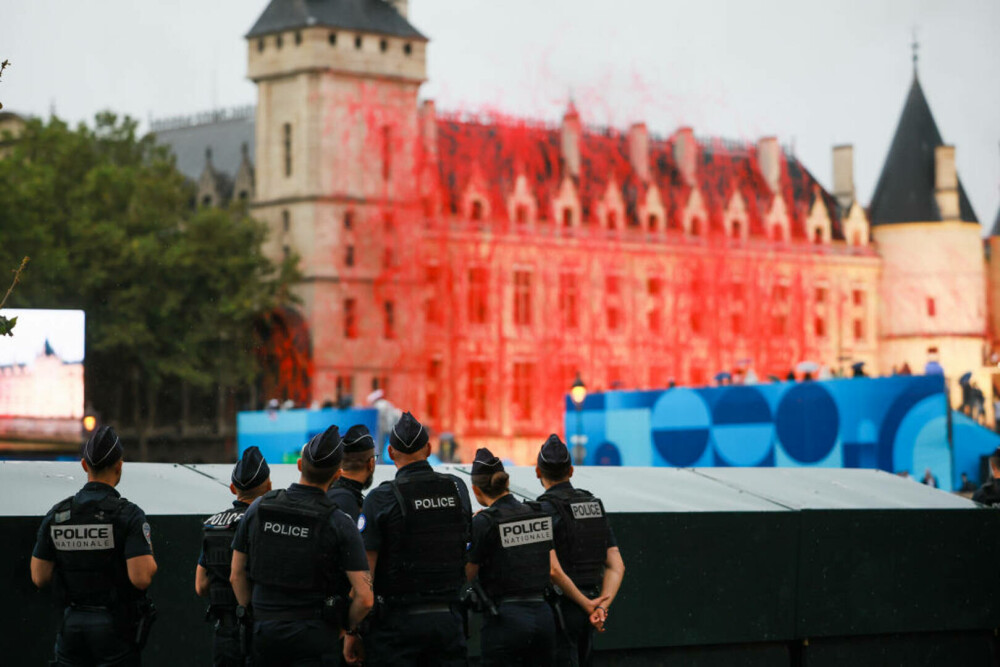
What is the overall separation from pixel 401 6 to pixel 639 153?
16.5 metres

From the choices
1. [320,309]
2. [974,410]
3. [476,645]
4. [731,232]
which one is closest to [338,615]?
[476,645]

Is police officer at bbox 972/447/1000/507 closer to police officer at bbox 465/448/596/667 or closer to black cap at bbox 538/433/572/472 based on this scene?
black cap at bbox 538/433/572/472

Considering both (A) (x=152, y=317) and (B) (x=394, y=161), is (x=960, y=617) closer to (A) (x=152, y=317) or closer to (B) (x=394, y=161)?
(A) (x=152, y=317)

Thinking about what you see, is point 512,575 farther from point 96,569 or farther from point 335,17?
point 335,17

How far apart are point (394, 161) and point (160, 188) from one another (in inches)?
489

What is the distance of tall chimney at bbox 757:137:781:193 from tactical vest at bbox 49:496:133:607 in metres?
84.7

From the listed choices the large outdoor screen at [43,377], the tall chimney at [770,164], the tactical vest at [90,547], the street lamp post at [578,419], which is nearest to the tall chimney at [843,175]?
the tall chimney at [770,164]

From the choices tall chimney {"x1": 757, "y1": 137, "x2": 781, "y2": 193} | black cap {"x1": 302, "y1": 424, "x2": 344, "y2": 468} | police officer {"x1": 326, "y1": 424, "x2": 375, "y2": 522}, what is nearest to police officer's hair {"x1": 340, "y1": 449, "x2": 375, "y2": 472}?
police officer {"x1": 326, "y1": 424, "x2": 375, "y2": 522}

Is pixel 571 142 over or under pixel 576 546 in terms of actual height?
over

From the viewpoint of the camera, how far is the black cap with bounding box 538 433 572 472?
420 inches

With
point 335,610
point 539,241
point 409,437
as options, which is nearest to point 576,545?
point 409,437

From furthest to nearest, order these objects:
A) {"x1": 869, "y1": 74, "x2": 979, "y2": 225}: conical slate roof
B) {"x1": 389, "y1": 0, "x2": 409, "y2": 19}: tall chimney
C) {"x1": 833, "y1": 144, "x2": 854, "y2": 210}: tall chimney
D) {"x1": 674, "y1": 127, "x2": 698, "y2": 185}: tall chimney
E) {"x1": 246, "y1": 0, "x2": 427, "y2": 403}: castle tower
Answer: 1. {"x1": 833, "y1": 144, "x2": 854, "y2": 210}: tall chimney
2. {"x1": 869, "y1": 74, "x2": 979, "y2": 225}: conical slate roof
3. {"x1": 674, "y1": 127, "x2": 698, "y2": 185}: tall chimney
4. {"x1": 389, "y1": 0, "x2": 409, "y2": 19}: tall chimney
5. {"x1": 246, "y1": 0, "x2": 427, "y2": 403}: castle tower

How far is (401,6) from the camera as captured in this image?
78.5 metres

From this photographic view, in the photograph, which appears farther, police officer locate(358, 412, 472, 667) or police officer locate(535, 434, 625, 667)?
police officer locate(535, 434, 625, 667)
